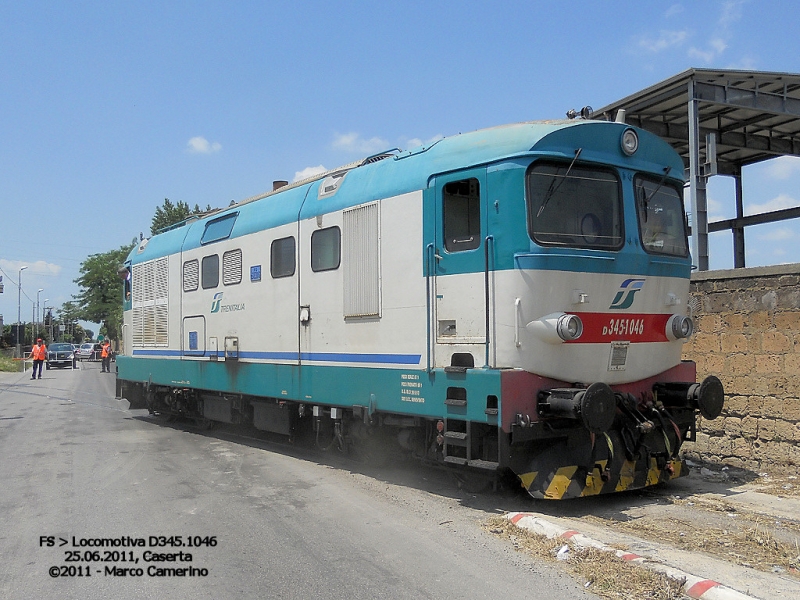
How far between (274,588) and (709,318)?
6.75 meters

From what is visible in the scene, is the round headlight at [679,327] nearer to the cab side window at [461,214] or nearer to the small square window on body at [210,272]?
the cab side window at [461,214]

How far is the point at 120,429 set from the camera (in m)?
13.2

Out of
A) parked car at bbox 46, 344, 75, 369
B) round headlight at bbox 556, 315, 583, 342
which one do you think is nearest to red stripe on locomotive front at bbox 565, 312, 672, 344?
round headlight at bbox 556, 315, 583, 342

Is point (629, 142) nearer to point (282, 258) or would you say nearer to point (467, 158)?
point (467, 158)

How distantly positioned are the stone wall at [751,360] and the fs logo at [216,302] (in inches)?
268

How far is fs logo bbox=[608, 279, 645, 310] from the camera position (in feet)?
23.0

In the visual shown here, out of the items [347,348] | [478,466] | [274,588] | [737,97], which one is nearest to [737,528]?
[478,466]

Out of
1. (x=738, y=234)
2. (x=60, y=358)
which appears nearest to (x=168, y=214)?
(x=60, y=358)

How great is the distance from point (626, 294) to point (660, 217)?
1110mm

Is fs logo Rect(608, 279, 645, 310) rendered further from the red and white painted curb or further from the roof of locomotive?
the red and white painted curb

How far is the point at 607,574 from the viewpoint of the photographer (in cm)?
490

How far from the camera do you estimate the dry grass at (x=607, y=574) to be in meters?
4.60

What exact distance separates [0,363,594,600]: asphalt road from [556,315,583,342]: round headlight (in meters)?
1.70

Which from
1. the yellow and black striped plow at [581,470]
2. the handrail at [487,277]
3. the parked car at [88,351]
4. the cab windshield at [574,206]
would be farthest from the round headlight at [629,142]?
the parked car at [88,351]
